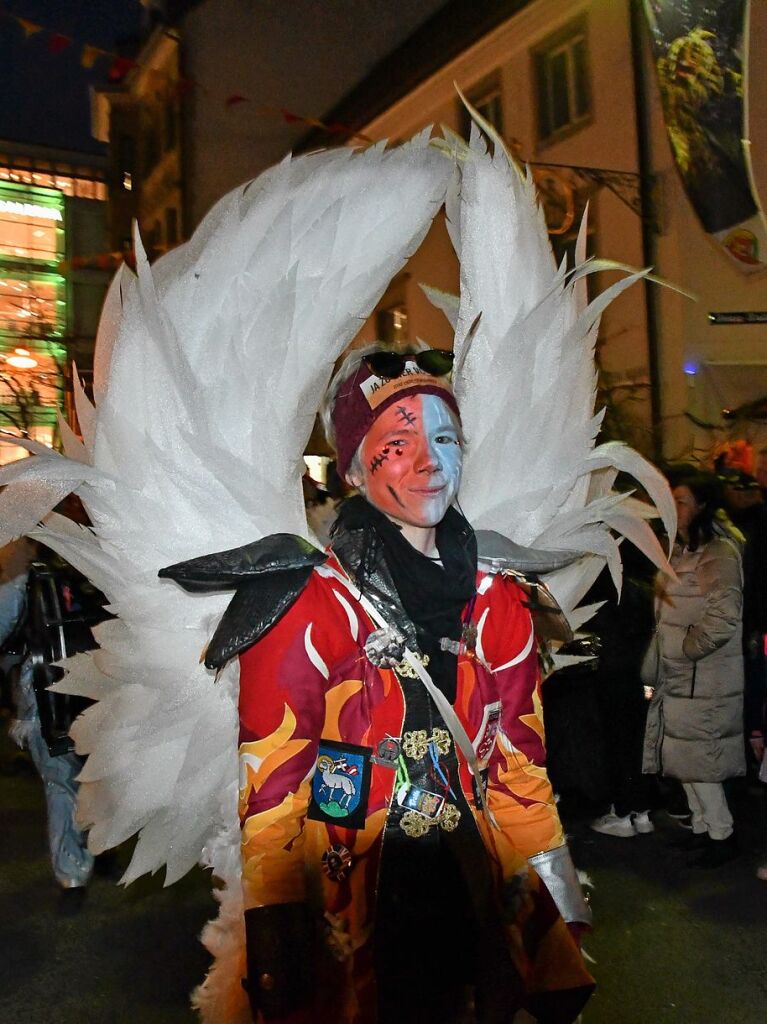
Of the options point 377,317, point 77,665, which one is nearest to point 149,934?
point 77,665

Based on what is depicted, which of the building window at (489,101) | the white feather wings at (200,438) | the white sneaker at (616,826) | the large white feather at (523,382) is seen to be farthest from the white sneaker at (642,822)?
the building window at (489,101)

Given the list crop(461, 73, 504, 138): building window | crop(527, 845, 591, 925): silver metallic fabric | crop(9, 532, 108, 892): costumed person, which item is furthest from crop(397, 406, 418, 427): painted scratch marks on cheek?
crop(461, 73, 504, 138): building window

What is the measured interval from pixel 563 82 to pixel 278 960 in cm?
1309

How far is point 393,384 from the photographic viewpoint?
2211mm

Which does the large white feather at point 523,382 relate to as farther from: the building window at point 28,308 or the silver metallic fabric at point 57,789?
the building window at point 28,308

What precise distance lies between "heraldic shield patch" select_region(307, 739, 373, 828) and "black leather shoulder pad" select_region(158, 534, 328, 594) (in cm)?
40

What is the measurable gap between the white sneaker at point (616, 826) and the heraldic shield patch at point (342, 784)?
392cm

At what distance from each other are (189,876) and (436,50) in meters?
13.4

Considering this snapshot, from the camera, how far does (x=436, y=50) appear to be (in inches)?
572

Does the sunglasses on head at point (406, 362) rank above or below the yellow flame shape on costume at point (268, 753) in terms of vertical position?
above

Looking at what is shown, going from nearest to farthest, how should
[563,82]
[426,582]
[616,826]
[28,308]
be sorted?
[426,582] < [616,826] < [563,82] < [28,308]

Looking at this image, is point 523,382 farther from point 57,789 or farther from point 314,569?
point 57,789

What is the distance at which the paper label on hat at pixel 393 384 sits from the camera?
86.7 inches

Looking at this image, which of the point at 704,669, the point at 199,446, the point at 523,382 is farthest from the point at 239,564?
the point at 704,669
